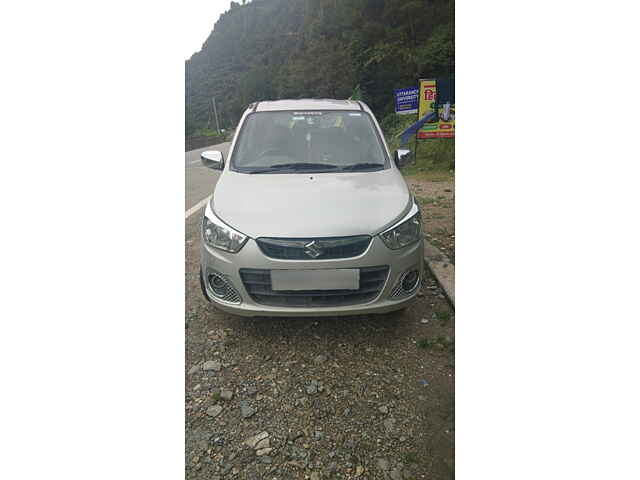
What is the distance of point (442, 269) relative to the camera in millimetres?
2799

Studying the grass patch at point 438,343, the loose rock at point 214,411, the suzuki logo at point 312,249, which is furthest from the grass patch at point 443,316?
the loose rock at point 214,411

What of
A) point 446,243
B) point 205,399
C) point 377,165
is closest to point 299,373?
point 205,399

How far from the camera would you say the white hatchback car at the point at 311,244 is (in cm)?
178

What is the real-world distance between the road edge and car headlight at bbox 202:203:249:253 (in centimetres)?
142

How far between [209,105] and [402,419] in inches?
172

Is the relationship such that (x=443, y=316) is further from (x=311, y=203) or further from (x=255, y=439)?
(x=255, y=439)

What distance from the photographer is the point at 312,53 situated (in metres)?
24.1

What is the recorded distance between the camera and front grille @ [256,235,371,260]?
1.76 m

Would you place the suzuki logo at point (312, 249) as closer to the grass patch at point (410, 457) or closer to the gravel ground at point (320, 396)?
the gravel ground at point (320, 396)

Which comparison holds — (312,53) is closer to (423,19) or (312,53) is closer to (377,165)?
(423,19)

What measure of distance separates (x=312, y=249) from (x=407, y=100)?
818 cm

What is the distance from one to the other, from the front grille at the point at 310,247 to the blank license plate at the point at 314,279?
0.07 metres

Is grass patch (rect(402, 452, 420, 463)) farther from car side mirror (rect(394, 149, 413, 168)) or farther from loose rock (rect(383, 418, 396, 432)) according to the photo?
car side mirror (rect(394, 149, 413, 168))

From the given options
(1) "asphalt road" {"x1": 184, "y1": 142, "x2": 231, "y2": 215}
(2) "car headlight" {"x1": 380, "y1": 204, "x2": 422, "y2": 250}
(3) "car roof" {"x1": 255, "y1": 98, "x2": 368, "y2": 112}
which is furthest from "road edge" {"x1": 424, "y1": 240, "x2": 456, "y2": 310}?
(1) "asphalt road" {"x1": 184, "y1": 142, "x2": 231, "y2": 215}
